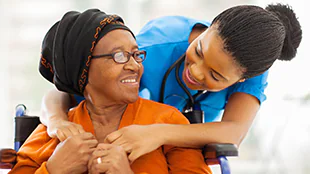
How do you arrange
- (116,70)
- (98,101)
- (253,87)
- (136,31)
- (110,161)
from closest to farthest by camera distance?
1. (110,161)
2. (116,70)
3. (98,101)
4. (253,87)
5. (136,31)

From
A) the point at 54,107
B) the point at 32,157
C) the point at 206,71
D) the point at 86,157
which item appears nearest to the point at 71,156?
the point at 86,157

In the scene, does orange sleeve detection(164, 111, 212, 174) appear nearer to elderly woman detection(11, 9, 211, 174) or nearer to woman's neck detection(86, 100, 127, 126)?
elderly woman detection(11, 9, 211, 174)

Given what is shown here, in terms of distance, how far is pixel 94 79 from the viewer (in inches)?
59.2

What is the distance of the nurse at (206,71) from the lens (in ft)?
4.68

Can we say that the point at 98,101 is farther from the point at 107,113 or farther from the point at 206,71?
the point at 206,71

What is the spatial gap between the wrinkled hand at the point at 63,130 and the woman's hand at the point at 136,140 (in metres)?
0.11

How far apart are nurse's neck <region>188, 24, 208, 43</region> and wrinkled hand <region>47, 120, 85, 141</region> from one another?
0.64 metres

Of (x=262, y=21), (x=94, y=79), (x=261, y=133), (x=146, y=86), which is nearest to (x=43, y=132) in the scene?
(x=94, y=79)

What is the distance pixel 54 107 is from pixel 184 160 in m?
0.55

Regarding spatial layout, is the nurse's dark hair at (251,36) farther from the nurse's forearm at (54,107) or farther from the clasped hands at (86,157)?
the nurse's forearm at (54,107)

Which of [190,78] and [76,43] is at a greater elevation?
[76,43]

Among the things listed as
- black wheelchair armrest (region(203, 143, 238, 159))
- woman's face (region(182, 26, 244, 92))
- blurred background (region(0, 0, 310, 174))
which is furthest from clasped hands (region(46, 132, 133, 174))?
blurred background (region(0, 0, 310, 174))

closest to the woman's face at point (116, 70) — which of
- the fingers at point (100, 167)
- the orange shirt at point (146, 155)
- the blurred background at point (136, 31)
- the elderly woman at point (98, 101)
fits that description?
the elderly woman at point (98, 101)

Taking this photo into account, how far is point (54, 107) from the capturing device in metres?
1.66
